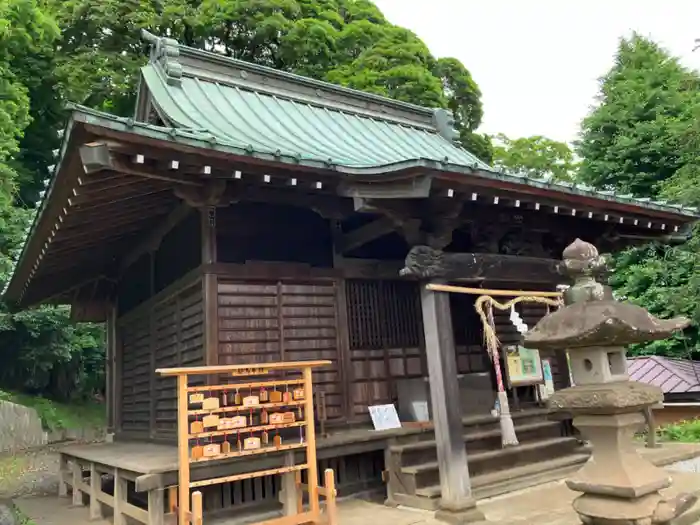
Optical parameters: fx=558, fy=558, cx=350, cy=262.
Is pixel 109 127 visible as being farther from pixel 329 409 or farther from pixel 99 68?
pixel 99 68

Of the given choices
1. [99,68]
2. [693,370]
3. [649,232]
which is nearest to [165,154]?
[649,232]

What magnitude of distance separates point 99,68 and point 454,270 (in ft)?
59.0

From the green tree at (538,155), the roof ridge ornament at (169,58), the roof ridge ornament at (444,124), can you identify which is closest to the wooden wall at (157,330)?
the roof ridge ornament at (169,58)

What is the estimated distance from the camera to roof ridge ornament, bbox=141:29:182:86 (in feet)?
25.4

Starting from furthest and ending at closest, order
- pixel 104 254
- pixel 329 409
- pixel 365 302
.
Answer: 1. pixel 104 254
2. pixel 365 302
3. pixel 329 409

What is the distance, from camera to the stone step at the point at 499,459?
19.4 feet

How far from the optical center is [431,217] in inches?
231

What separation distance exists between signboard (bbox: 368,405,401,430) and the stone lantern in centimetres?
266

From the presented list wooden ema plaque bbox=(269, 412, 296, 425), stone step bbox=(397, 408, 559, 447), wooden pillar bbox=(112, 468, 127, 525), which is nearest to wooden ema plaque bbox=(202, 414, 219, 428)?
wooden ema plaque bbox=(269, 412, 296, 425)

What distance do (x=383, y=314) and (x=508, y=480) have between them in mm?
2431

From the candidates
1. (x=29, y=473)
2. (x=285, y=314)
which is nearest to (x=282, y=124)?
(x=285, y=314)

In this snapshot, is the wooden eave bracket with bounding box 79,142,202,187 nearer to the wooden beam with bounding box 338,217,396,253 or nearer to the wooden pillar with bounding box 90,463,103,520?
the wooden beam with bounding box 338,217,396,253

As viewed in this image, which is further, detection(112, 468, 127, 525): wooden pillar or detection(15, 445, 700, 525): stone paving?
detection(112, 468, 127, 525): wooden pillar

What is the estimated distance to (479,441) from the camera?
22.0ft
